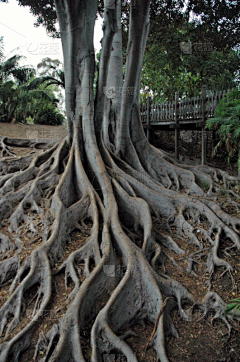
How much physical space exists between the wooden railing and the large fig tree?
215 centimetres

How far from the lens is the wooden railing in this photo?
8086 millimetres

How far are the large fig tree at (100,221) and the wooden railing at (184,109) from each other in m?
2.15

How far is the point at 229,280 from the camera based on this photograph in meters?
3.89

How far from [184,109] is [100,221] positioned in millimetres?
5857

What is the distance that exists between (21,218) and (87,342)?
2491mm

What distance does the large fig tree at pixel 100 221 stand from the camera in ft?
10.2

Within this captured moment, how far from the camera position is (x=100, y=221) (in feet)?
14.9
